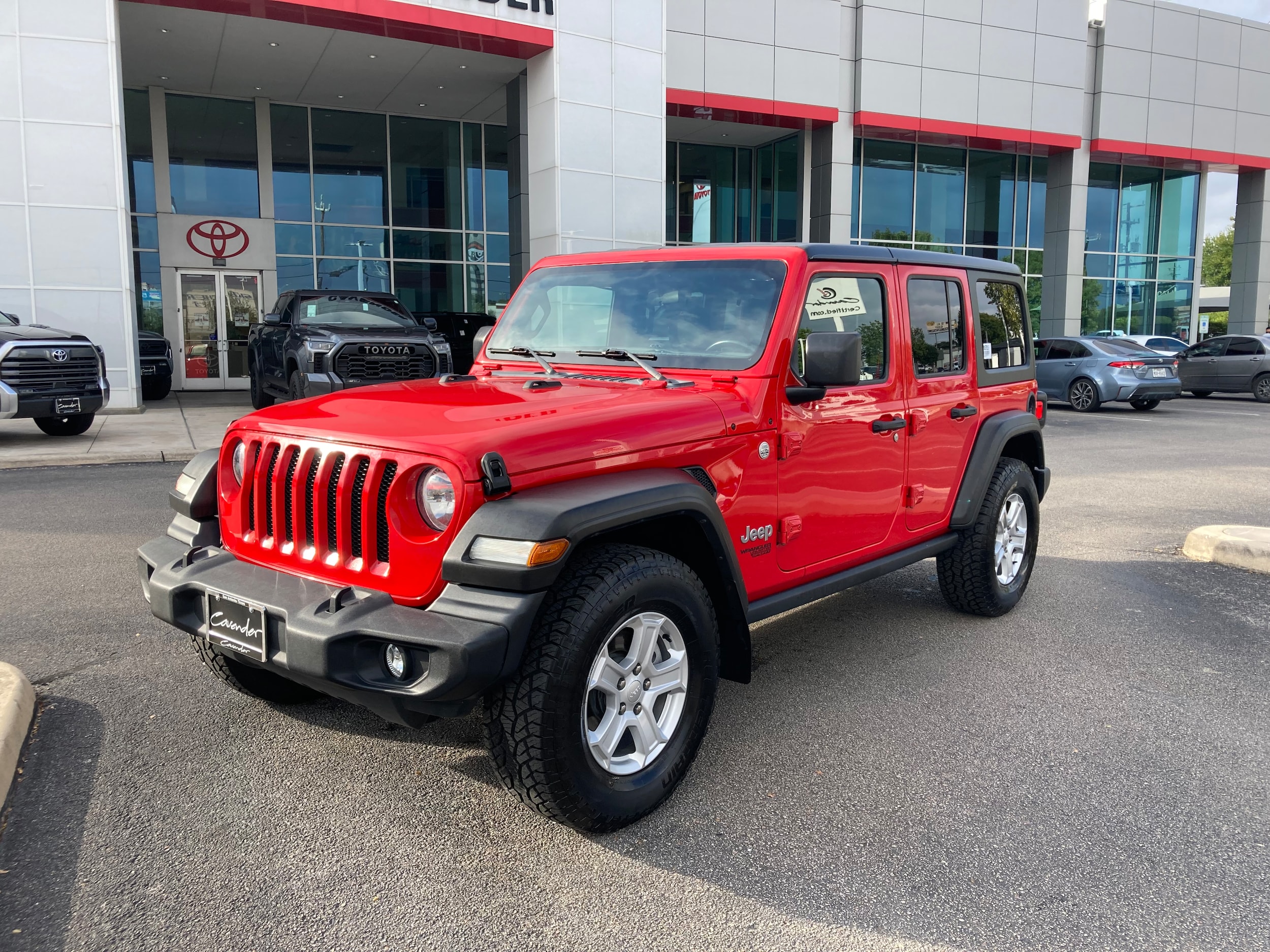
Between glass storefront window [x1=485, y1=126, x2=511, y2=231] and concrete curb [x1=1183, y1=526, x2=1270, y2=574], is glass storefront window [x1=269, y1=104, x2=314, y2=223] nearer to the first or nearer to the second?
glass storefront window [x1=485, y1=126, x2=511, y2=231]

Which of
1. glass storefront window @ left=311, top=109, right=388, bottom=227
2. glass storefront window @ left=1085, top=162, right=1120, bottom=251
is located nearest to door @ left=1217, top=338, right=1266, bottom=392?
glass storefront window @ left=1085, top=162, right=1120, bottom=251

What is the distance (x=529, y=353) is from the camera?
4.38 m

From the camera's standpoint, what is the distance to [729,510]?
3.54 metres

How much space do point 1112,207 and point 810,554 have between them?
111ft

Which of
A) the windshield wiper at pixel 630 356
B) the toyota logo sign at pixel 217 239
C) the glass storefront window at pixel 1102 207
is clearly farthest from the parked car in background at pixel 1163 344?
the windshield wiper at pixel 630 356

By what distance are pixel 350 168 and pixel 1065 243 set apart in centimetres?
2106

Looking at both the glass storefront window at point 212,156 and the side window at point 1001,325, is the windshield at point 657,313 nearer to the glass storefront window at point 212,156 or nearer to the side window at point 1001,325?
the side window at point 1001,325

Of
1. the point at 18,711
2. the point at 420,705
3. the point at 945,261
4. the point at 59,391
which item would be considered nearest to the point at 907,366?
the point at 945,261

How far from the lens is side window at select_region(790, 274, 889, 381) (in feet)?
12.9

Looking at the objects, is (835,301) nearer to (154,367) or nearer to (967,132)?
(154,367)

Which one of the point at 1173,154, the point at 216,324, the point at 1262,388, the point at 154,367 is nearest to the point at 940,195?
the point at 1173,154

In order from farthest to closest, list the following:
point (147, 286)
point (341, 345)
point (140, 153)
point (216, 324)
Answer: point (216, 324) → point (147, 286) → point (140, 153) → point (341, 345)

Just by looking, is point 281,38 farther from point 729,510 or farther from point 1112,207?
point 1112,207

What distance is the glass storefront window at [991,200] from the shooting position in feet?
99.6
